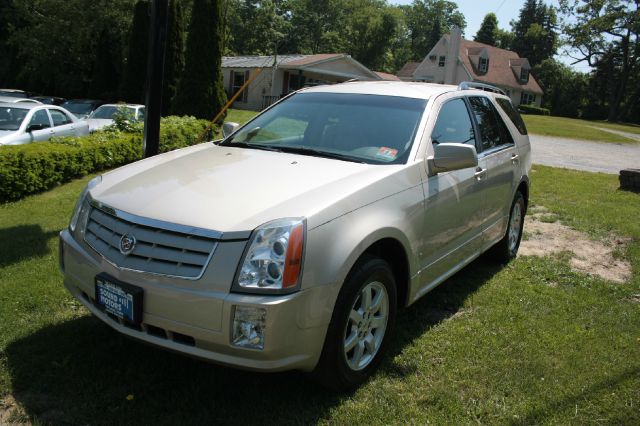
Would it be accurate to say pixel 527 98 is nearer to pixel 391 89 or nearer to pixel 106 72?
pixel 106 72

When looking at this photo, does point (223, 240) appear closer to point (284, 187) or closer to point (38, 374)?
point (284, 187)

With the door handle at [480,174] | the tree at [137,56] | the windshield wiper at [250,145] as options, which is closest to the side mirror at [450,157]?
the door handle at [480,174]

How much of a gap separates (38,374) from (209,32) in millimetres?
16977

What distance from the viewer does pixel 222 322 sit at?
8.84ft

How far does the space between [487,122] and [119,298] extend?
381 cm

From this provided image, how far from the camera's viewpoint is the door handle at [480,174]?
Result: 181 inches

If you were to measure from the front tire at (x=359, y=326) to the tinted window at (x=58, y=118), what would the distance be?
10427 millimetres

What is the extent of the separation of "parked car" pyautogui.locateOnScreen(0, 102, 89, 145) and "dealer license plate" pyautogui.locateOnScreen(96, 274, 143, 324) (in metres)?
8.46

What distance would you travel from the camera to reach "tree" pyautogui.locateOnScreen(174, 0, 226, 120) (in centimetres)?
1848

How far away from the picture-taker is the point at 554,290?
529 centimetres

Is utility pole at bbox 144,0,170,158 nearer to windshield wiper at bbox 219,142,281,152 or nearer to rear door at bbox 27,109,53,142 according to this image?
windshield wiper at bbox 219,142,281,152

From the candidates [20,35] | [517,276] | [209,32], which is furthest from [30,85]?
[517,276]

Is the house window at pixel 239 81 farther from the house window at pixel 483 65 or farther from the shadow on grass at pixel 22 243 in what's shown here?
the shadow on grass at pixel 22 243

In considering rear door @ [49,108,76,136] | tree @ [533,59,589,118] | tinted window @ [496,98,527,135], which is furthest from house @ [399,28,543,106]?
tinted window @ [496,98,527,135]
